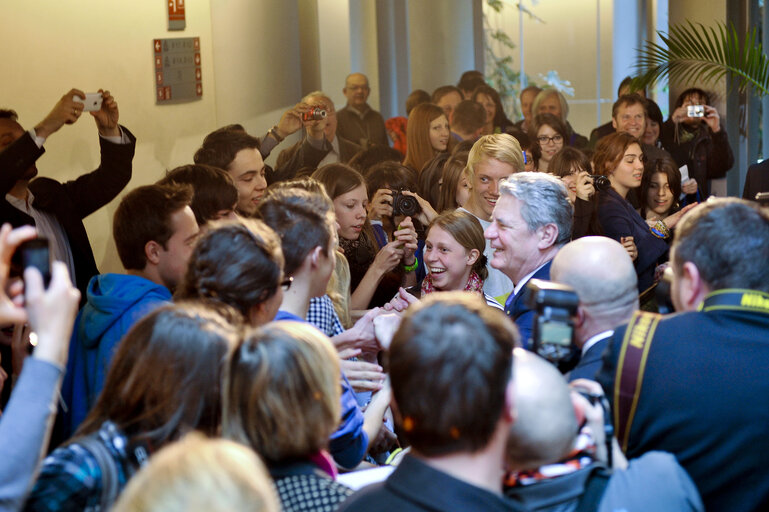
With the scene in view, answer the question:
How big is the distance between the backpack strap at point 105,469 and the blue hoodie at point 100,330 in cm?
97

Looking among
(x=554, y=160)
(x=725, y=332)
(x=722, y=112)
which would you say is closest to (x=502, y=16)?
(x=722, y=112)

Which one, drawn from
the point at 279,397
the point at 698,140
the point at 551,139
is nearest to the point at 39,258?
the point at 279,397

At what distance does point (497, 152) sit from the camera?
14.2ft

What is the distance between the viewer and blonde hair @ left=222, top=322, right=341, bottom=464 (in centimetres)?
151

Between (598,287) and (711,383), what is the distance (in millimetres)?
383

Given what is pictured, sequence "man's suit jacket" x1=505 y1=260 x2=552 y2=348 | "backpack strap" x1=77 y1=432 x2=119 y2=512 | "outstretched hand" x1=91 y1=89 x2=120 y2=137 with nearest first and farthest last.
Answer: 1. "backpack strap" x1=77 y1=432 x2=119 y2=512
2. "man's suit jacket" x1=505 y1=260 x2=552 y2=348
3. "outstretched hand" x1=91 y1=89 x2=120 y2=137

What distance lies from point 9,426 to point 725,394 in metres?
1.41

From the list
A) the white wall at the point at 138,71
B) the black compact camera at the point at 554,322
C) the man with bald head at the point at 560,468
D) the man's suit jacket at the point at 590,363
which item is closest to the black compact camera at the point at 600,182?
the white wall at the point at 138,71

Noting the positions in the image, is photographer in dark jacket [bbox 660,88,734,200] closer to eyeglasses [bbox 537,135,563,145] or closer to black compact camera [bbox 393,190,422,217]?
eyeglasses [bbox 537,135,563,145]

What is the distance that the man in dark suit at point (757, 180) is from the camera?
17.1ft

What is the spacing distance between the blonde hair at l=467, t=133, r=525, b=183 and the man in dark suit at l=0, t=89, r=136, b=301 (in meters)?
1.65

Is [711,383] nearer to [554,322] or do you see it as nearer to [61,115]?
[554,322]

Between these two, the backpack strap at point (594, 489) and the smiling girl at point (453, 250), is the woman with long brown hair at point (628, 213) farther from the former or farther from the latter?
the backpack strap at point (594, 489)

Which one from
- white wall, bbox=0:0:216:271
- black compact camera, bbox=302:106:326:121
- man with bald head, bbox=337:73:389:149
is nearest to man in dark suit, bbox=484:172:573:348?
black compact camera, bbox=302:106:326:121
